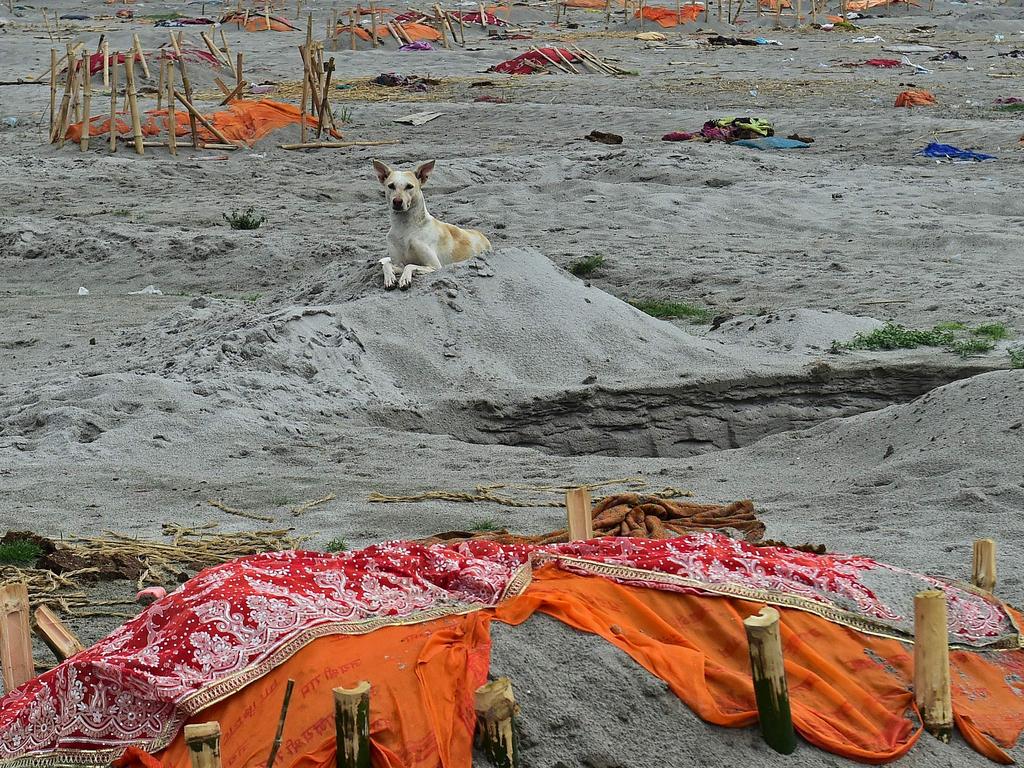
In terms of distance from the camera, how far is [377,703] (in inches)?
138

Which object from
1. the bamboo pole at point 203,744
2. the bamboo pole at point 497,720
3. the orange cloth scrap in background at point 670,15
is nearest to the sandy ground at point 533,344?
the bamboo pole at point 497,720

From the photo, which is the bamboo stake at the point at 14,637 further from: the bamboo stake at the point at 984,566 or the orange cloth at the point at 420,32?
the orange cloth at the point at 420,32

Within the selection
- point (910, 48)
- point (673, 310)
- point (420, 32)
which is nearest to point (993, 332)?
point (673, 310)

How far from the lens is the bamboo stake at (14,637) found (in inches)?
157

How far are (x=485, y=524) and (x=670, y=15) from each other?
31.8 metres

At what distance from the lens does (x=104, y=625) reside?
480 cm

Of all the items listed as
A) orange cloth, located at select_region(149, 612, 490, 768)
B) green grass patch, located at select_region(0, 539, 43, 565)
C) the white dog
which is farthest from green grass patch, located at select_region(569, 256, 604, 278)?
orange cloth, located at select_region(149, 612, 490, 768)

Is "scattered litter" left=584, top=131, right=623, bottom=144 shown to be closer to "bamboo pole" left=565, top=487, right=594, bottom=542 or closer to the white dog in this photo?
the white dog

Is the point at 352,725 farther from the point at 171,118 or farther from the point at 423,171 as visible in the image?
the point at 171,118

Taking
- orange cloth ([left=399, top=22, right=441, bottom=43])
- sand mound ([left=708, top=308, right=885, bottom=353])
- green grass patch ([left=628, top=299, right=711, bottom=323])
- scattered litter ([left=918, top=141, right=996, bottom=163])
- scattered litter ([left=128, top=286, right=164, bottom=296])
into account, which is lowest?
scattered litter ([left=128, top=286, right=164, bottom=296])

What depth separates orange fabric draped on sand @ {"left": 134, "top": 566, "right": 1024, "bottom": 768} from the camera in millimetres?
3449

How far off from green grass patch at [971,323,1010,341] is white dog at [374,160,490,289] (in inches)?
139

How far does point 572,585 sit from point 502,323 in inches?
207

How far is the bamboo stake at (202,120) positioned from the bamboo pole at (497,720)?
49.7 ft
